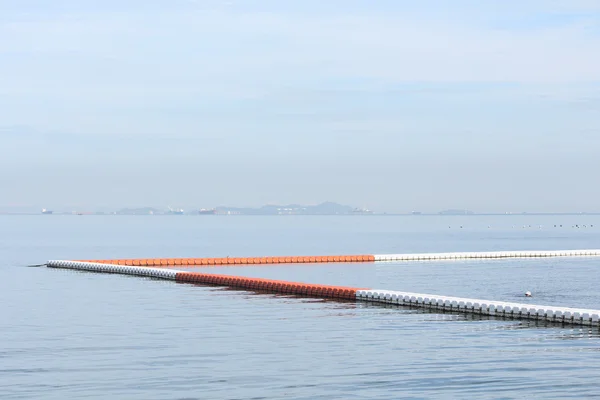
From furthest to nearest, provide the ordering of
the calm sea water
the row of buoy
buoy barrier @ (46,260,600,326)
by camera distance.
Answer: the row of buoy → buoy barrier @ (46,260,600,326) → the calm sea water

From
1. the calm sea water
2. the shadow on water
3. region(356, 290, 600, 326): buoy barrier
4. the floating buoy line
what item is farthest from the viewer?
the floating buoy line

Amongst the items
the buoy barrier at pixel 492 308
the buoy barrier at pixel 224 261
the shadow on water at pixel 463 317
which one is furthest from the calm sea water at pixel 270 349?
the buoy barrier at pixel 224 261

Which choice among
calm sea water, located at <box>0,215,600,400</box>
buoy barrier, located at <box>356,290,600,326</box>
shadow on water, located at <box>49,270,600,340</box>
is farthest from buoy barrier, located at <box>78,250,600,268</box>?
buoy barrier, located at <box>356,290,600,326</box>

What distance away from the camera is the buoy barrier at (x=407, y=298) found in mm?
49969

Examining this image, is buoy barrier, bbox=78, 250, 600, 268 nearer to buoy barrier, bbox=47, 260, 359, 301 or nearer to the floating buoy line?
the floating buoy line

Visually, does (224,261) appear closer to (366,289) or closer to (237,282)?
(237,282)

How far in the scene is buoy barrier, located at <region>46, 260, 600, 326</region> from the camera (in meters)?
50.0

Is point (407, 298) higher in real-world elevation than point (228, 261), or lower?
lower

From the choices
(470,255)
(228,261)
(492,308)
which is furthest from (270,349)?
(470,255)

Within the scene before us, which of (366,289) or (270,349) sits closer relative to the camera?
(270,349)

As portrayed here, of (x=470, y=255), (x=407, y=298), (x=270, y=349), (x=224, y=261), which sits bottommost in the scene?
(x=270, y=349)

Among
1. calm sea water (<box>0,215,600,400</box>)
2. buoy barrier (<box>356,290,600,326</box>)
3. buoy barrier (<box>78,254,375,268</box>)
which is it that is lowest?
calm sea water (<box>0,215,600,400</box>)

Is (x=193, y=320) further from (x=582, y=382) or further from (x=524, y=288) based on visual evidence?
(x=524, y=288)

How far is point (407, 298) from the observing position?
194 feet
